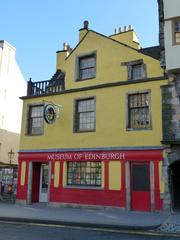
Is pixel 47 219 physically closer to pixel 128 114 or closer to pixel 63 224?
pixel 63 224

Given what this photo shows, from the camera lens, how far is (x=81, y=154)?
739 inches

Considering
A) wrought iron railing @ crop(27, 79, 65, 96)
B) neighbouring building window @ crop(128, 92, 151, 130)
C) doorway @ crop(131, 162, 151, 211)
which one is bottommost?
doorway @ crop(131, 162, 151, 211)

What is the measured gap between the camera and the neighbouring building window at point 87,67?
2000 cm

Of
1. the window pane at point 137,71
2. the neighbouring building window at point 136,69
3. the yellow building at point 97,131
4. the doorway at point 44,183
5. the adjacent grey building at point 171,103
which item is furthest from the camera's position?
the doorway at point 44,183

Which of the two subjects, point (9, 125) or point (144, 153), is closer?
point (144, 153)

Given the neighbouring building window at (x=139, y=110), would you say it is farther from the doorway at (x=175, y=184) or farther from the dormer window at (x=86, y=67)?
the dormer window at (x=86, y=67)

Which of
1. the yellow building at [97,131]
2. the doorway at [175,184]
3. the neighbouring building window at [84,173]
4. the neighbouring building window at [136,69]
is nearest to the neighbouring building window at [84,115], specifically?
the yellow building at [97,131]

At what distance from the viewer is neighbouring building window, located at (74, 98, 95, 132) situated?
759 inches

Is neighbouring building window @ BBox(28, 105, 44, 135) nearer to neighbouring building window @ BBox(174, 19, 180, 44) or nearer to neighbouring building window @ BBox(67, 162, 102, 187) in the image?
neighbouring building window @ BBox(67, 162, 102, 187)

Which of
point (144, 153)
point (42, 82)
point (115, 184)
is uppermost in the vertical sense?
point (42, 82)

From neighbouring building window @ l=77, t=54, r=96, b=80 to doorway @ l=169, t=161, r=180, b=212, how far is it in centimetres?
730

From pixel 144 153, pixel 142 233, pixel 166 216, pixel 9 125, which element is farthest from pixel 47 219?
pixel 9 125

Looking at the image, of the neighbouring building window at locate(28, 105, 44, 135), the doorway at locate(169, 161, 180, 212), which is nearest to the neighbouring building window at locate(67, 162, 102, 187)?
the neighbouring building window at locate(28, 105, 44, 135)

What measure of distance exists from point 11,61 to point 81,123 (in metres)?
16.9
